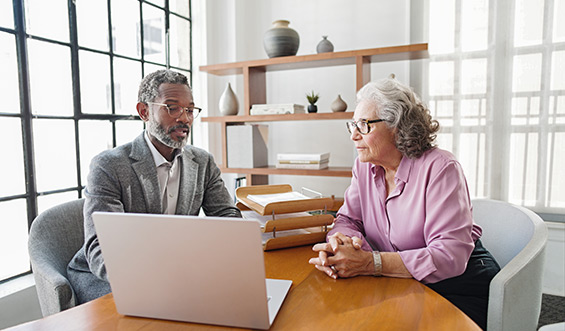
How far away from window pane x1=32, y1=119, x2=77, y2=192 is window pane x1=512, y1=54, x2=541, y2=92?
8.86 feet

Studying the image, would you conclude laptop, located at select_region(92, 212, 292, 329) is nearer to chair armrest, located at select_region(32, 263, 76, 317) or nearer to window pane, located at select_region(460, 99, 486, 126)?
chair armrest, located at select_region(32, 263, 76, 317)

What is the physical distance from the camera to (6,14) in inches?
72.2

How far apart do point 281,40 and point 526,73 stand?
1.57 metres

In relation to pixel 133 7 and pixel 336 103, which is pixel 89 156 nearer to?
pixel 133 7

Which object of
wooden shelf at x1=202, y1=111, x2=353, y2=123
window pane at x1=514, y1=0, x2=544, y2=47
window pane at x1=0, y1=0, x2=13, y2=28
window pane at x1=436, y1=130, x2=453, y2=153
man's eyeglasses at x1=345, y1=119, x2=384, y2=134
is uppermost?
window pane at x1=514, y1=0, x2=544, y2=47

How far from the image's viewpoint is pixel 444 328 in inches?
31.2

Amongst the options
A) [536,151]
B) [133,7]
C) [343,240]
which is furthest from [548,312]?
[133,7]

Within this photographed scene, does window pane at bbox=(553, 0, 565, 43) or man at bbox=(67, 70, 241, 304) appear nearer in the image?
man at bbox=(67, 70, 241, 304)

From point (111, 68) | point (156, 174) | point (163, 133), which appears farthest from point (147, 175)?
point (111, 68)

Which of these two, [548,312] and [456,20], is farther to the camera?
[456,20]

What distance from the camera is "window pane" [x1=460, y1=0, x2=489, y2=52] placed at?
8.27 feet

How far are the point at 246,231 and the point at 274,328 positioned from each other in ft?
0.80

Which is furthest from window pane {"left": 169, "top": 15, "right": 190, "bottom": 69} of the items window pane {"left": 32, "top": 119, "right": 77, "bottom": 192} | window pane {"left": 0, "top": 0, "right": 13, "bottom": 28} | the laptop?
the laptop

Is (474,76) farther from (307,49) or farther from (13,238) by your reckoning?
(13,238)
